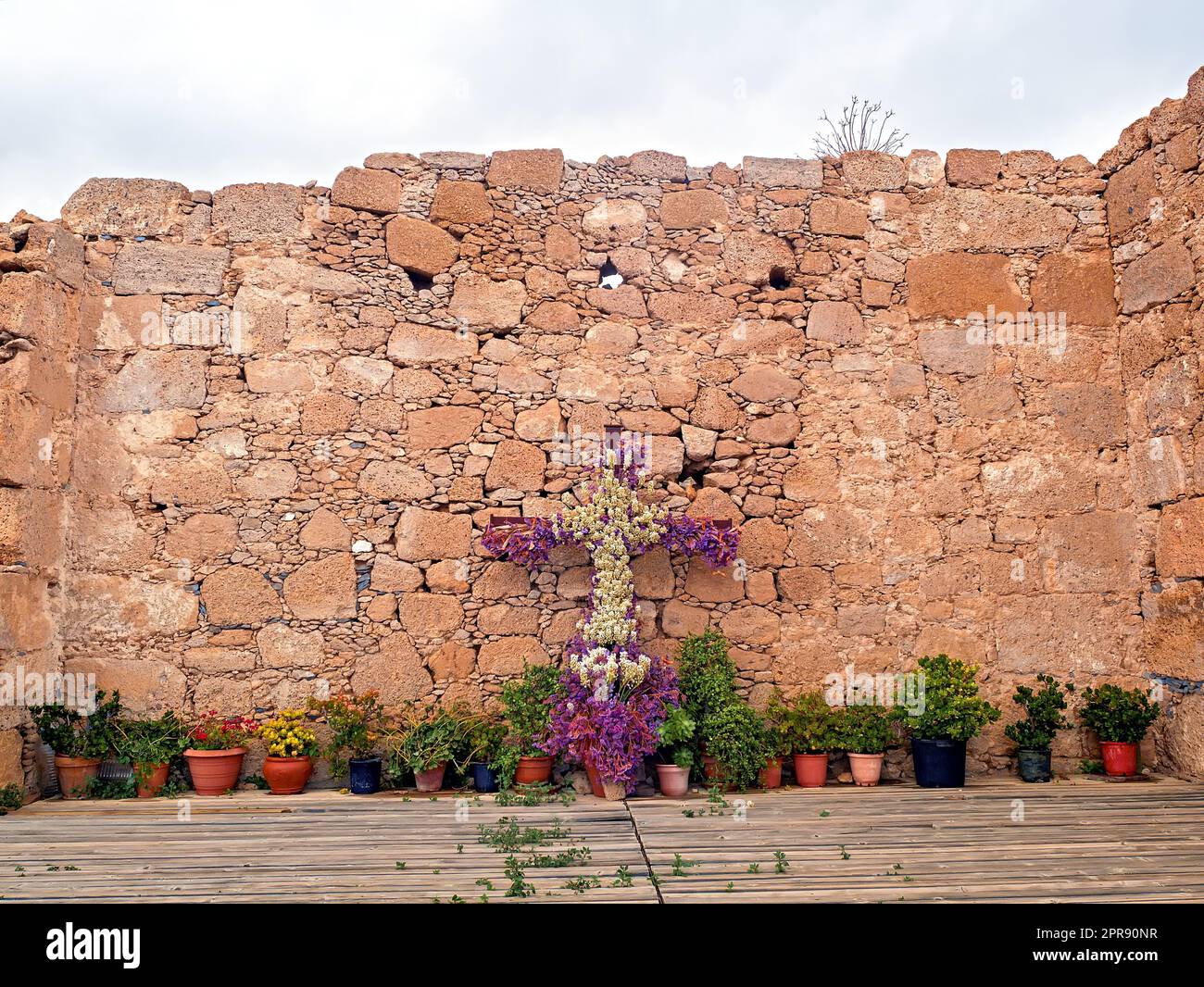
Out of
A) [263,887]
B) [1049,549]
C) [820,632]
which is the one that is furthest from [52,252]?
[1049,549]

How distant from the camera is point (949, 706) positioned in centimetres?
600

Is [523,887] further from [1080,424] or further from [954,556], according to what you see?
[1080,424]

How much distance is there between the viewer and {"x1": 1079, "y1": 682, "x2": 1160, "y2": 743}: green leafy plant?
6.20 meters

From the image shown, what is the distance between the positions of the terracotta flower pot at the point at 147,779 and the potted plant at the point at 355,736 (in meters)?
0.99

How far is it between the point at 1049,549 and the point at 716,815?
3.22 m

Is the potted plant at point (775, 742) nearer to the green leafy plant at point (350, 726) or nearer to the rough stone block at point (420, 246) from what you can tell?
the green leafy plant at point (350, 726)

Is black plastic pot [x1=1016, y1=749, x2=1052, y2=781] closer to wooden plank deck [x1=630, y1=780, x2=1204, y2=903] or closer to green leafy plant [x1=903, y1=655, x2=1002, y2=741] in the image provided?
wooden plank deck [x1=630, y1=780, x2=1204, y2=903]

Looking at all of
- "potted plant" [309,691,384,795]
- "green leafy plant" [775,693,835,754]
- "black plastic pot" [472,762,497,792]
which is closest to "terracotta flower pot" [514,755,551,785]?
"black plastic pot" [472,762,497,792]

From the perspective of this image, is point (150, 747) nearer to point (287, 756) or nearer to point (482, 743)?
point (287, 756)

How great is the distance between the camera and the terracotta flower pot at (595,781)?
18.8 ft

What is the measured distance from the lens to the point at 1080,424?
679 centimetres

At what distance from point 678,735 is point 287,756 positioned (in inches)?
95.7

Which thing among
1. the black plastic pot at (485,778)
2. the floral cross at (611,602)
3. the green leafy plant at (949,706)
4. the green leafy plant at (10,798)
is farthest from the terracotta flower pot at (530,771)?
the green leafy plant at (10,798)

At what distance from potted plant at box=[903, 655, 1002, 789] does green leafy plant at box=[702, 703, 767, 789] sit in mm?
1088
